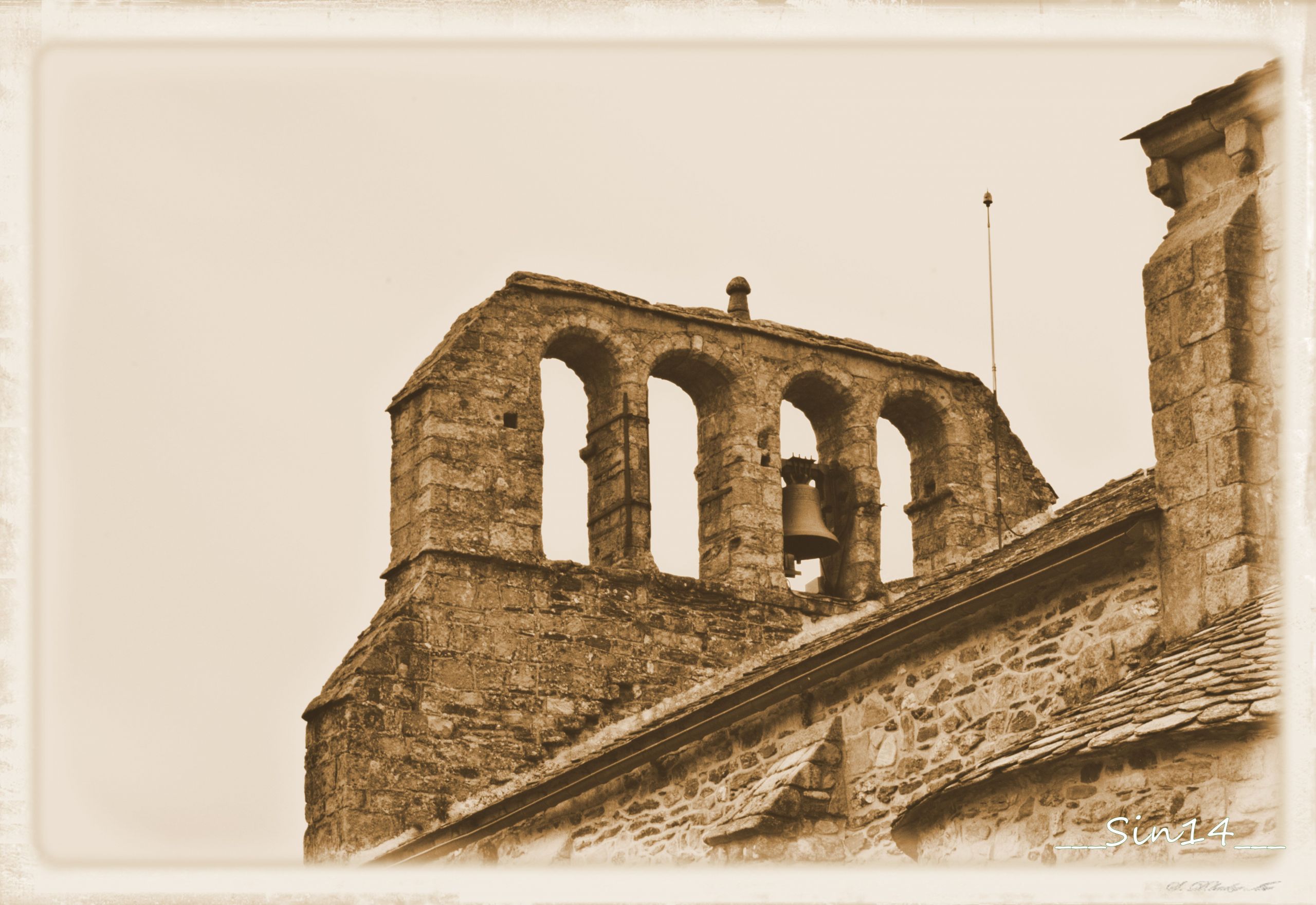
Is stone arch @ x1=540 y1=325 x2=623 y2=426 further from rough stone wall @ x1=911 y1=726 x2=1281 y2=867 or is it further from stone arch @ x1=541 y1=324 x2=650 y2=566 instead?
rough stone wall @ x1=911 y1=726 x2=1281 y2=867

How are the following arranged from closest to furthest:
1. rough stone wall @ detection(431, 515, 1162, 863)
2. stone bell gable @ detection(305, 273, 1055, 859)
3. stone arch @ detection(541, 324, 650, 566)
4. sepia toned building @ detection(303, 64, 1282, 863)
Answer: sepia toned building @ detection(303, 64, 1282, 863)
rough stone wall @ detection(431, 515, 1162, 863)
stone bell gable @ detection(305, 273, 1055, 859)
stone arch @ detection(541, 324, 650, 566)

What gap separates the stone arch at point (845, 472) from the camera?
56.9 ft

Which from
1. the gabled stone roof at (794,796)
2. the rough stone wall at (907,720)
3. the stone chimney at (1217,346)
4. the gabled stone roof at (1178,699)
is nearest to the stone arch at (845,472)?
the rough stone wall at (907,720)

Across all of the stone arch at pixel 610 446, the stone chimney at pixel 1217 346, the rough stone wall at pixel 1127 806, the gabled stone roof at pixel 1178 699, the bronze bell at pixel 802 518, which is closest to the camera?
the rough stone wall at pixel 1127 806

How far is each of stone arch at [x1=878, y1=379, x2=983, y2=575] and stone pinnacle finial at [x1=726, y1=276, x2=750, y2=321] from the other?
113 centimetres

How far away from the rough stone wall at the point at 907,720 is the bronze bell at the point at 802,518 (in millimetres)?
3880

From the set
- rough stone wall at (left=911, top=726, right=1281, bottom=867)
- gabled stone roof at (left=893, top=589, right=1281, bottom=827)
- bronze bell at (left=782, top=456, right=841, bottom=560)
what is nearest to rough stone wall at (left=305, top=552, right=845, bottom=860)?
bronze bell at (left=782, top=456, right=841, bottom=560)

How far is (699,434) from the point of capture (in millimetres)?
17422

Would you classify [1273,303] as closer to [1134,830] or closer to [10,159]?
[1134,830]

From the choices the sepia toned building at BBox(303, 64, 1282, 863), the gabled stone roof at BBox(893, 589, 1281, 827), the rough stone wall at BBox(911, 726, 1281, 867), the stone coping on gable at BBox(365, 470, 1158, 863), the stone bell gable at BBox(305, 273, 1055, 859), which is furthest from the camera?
the stone bell gable at BBox(305, 273, 1055, 859)

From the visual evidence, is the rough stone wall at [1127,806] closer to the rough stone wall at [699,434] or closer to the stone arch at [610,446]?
the rough stone wall at [699,434]

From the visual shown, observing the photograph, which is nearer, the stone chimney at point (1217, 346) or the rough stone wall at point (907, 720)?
the stone chimney at point (1217, 346)

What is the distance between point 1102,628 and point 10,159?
16.9ft

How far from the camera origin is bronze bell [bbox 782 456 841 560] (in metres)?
17.3
